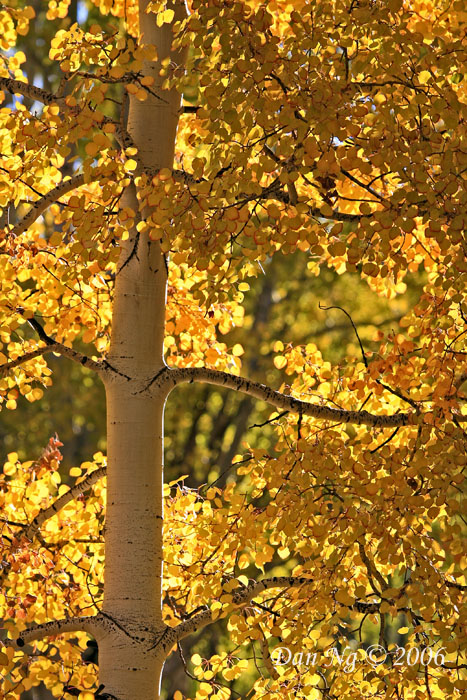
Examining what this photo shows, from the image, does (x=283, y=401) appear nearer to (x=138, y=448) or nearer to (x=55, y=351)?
(x=138, y=448)

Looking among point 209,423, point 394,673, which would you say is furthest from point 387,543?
point 209,423

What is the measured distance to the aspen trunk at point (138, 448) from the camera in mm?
3922

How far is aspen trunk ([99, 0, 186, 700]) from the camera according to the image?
154 inches

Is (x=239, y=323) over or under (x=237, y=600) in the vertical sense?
over

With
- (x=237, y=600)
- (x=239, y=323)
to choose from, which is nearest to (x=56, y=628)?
(x=237, y=600)

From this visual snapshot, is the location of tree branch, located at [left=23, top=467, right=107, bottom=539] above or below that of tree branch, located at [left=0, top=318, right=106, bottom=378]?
below

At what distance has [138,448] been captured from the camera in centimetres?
413

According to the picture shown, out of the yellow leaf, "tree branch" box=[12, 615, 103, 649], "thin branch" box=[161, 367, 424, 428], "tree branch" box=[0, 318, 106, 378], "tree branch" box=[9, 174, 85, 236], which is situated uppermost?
"tree branch" box=[9, 174, 85, 236]

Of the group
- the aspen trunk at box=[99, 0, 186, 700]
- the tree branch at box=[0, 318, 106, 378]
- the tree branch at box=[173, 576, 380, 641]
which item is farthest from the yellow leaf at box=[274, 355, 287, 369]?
the tree branch at box=[173, 576, 380, 641]

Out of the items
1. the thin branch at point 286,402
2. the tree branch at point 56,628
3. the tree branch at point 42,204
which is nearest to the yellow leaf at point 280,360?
the thin branch at point 286,402

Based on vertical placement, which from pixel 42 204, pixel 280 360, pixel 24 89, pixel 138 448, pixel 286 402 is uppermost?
pixel 24 89

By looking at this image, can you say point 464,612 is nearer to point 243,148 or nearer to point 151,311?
point 243,148

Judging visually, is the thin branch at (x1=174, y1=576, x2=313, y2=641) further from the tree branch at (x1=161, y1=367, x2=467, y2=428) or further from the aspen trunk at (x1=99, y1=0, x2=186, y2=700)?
the tree branch at (x1=161, y1=367, x2=467, y2=428)

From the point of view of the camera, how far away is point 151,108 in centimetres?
442
